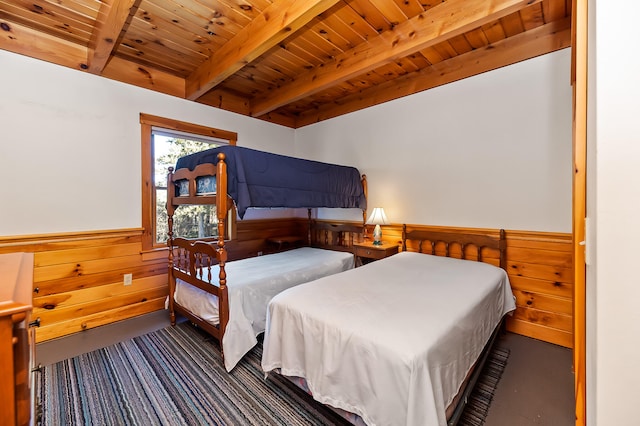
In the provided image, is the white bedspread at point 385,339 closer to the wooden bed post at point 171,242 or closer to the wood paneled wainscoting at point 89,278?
the wooden bed post at point 171,242

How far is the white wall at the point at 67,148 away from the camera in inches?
89.8

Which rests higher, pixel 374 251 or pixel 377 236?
pixel 377 236

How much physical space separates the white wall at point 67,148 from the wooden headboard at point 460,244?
308 centimetres

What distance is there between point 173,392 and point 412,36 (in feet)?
10.3

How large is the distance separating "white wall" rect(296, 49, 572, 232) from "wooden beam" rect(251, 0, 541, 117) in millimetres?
861

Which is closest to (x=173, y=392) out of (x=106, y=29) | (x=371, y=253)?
(x=371, y=253)

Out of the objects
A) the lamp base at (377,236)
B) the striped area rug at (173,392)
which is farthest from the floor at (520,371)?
the lamp base at (377,236)

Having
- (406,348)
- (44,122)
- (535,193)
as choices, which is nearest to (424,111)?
(535,193)

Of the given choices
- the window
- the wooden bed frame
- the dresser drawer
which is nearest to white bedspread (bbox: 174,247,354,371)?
the dresser drawer

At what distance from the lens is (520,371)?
201cm

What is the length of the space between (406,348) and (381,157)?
2.73m

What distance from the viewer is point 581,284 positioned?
90 centimetres

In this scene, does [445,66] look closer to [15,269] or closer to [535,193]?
[535,193]

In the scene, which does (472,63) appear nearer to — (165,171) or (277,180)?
(277,180)
